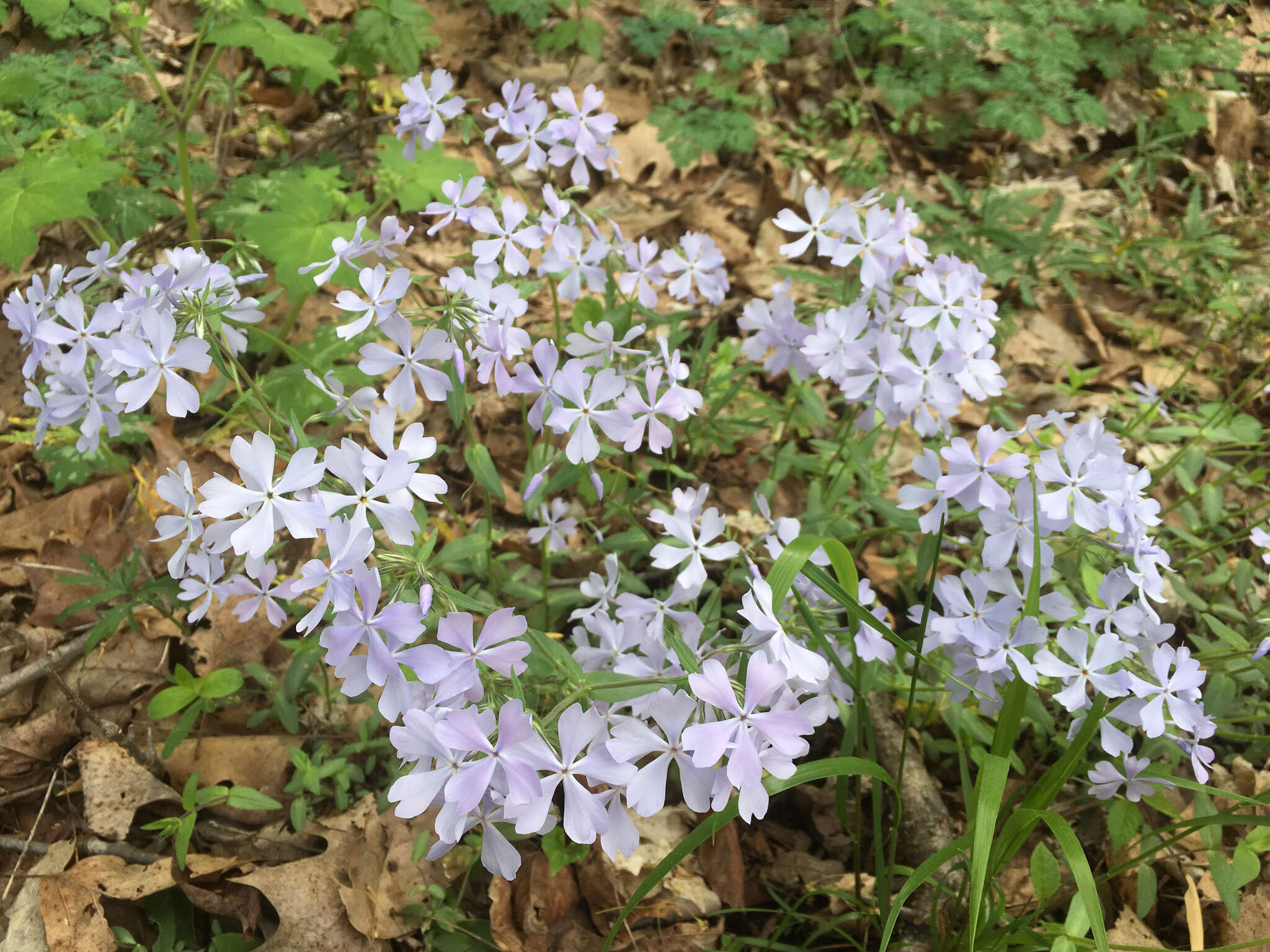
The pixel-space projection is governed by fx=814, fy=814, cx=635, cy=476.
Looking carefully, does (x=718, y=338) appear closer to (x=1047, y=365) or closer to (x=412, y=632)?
(x=1047, y=365)

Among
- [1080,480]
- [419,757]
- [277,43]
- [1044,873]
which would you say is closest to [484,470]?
[419,757]

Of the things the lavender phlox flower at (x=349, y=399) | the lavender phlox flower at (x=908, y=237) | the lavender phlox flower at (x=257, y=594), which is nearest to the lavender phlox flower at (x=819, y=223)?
the lavender phlox flower at (x=908, y=237)

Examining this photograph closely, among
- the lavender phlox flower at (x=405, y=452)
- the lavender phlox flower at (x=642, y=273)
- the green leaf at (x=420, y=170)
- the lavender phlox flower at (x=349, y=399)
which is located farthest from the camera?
the green leaf at (x=420, y=170)

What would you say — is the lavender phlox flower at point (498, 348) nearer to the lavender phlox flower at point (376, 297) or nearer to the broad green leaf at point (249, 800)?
the lavender phlox flower at point (376, 297)

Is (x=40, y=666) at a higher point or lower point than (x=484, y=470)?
lower

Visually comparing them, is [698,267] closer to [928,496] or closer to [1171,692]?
[928,496]

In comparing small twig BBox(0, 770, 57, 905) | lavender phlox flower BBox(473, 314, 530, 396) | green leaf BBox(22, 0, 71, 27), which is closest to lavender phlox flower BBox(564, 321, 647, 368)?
lavender phlox flower BBox(473, 314, 530, 396)
